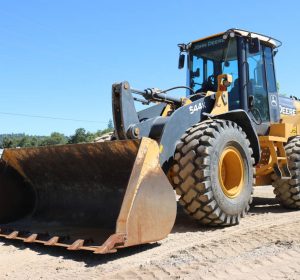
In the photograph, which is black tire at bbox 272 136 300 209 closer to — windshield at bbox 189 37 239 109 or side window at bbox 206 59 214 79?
windshield at bbox 189 37 239 109

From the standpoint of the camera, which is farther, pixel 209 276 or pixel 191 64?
pixel 191 64

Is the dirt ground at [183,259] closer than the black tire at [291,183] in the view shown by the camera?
Yes

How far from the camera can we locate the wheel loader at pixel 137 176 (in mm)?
4062

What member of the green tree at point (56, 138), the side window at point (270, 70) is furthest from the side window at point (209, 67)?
the green tree at point (56, 138)

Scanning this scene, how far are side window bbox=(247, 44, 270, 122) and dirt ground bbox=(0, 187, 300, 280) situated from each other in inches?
96.8

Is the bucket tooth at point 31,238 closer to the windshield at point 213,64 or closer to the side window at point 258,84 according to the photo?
the windshield at point 213,64

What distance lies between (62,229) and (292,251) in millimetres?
2434

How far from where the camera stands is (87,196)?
5.12 meters

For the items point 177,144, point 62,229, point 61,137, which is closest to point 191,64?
point 177,144

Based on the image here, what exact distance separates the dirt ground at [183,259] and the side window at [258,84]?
2.46 m

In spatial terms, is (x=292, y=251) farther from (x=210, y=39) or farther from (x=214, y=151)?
(x=210, y=39)

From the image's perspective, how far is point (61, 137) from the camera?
6562cm

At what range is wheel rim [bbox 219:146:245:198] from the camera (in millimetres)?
5414

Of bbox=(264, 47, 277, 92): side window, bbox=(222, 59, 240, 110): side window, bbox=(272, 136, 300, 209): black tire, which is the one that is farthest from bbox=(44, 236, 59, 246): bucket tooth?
bbox=(264, 47, 277, 92): side window
